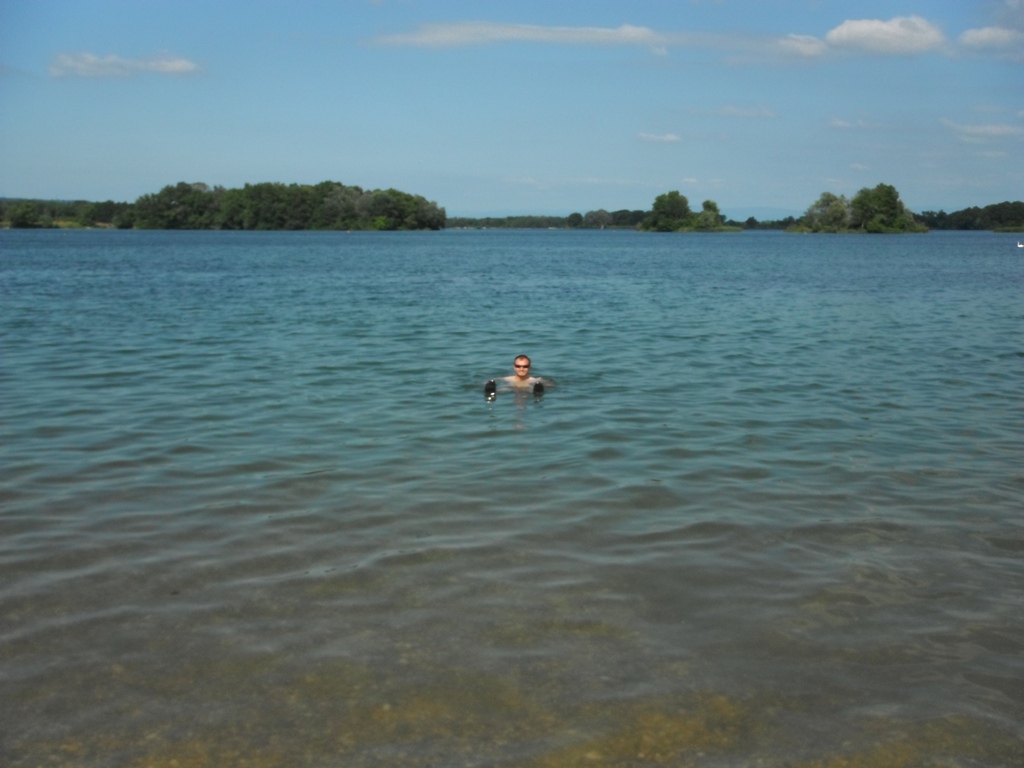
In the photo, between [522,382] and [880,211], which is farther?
[880,211]

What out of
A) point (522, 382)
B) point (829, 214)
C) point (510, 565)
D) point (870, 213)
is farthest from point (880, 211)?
point (510, 565)

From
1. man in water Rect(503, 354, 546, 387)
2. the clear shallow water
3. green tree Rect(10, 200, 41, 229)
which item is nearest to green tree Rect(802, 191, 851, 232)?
green tree Rect(10, 200, 41, 229)

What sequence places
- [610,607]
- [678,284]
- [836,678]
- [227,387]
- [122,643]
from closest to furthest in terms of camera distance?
[836,678]
[122,643]
[610,607]
[227,387]
[678,284]

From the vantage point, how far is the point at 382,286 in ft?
150

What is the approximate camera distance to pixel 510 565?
27.0 feet

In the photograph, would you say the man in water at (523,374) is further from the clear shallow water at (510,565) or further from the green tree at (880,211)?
the green tree at (880,211)

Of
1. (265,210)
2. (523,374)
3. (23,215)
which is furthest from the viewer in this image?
(265,210)

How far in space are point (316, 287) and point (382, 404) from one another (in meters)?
29.4

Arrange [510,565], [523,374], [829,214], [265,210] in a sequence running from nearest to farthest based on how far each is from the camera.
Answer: [510,565] → [523,374] → [829,214] → [265,210]

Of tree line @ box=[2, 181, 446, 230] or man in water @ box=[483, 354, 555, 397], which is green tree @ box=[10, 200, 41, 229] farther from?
man in water @ box=[483, 354, 555, 397]

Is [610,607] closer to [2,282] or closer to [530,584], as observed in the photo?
[530,584]

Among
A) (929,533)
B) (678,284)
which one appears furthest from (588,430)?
(678,284)

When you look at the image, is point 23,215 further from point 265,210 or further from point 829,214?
point 829,214

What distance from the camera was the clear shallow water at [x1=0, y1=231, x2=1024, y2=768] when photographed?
18.8 feet
